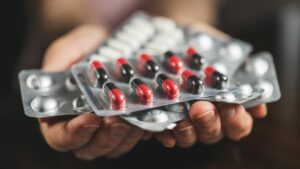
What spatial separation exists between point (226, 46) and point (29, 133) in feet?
0.80

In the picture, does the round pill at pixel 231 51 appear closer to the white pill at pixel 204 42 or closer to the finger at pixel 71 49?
the white pill at pixel 204 42

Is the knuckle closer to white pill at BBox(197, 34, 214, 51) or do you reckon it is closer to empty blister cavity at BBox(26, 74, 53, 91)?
empty blister cavity at BBox(26, 74, 53, 91)

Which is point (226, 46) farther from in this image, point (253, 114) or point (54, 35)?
point (54, 35)

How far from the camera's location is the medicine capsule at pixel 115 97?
0.40 m

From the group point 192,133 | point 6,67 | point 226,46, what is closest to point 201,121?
point 192,133

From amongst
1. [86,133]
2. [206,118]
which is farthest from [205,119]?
[86,133]

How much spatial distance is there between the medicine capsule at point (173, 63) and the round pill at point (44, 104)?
0.12 m

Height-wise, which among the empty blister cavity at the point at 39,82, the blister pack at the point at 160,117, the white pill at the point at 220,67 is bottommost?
the blister pack at the point at 160,117

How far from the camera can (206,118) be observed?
0.40m

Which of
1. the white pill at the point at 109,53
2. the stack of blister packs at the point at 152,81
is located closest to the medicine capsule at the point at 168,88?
the stack of blister packs at the point at 152,81

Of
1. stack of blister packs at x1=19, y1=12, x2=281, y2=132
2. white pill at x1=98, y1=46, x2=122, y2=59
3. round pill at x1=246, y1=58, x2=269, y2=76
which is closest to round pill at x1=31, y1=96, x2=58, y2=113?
stack of blister packs at x1=19, y1=12, x2=281, y2=132

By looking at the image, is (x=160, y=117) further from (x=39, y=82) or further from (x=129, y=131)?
(x=39, y=82)

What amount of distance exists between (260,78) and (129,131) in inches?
6.4

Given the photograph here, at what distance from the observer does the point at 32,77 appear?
1.55 ft
